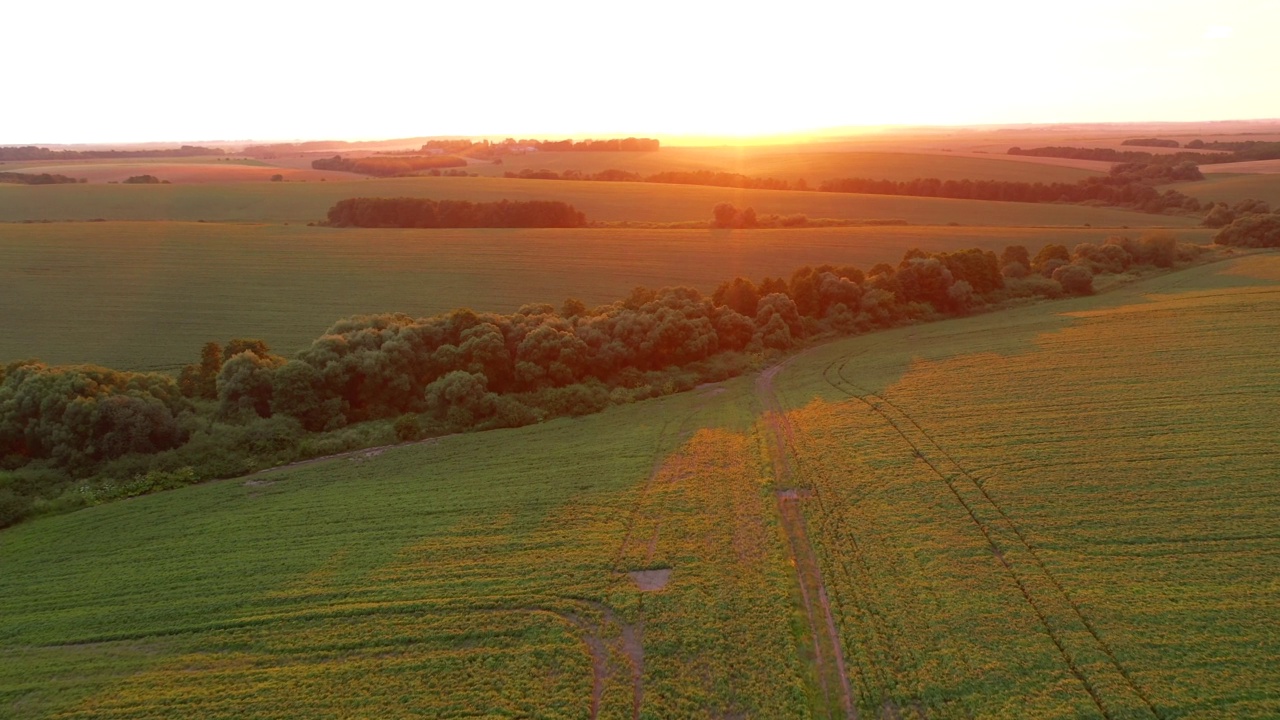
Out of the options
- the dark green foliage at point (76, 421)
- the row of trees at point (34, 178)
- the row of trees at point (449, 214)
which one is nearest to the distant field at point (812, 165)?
the row of trees at point (449, 214)

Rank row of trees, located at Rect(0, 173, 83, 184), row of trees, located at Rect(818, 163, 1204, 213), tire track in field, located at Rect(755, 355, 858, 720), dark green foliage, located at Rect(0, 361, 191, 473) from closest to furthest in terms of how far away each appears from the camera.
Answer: tire track in field, located at Rect(755, 355, 858, 720) < dark green foliage, located at Rect(0, 361, 191, 473) < row of trees, located at Rect(818, 163, 1204, 213) < row of trees, located at Rect(0, 173, 83, 184)

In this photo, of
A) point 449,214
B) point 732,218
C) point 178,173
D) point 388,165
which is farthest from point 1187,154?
point 178,173

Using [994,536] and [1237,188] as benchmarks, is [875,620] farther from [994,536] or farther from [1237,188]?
[1237,188]

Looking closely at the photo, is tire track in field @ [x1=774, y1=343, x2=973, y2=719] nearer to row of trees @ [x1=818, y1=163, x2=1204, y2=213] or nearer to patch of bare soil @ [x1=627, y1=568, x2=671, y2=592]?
patch of bare soil @ [x1=627, y1=568, x2=671, y2=592]

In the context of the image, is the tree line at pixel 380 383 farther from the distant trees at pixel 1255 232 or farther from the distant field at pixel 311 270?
the distant trees at pixel 1255 232

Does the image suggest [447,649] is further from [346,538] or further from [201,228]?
[201,228]

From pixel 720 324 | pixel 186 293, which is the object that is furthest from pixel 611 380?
pixel 186 293

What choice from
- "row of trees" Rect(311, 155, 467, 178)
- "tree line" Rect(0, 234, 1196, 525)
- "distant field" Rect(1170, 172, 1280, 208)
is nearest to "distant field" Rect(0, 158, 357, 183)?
"row of trees" Rect(311, 155, 467, 178)
